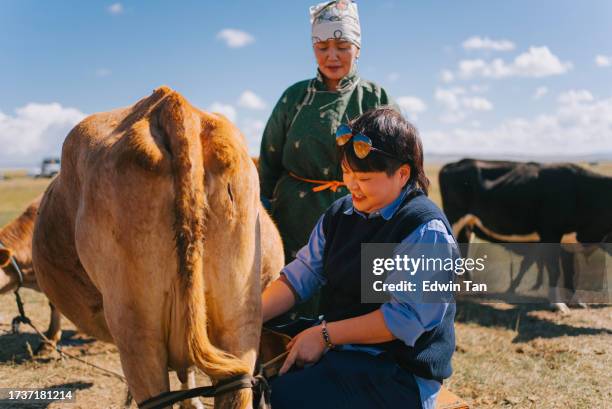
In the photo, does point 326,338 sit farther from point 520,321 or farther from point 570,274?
point 570,274

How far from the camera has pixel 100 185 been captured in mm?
1637

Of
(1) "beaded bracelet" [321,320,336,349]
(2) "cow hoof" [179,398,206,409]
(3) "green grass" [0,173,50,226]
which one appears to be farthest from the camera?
(3) "green grass" [0,173,50,226]

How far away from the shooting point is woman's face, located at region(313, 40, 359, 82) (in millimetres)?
2939

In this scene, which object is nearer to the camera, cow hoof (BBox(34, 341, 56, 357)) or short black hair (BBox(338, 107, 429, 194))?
short black hair (BBox(338, 107, 429, 194))

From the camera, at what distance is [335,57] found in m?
2.95

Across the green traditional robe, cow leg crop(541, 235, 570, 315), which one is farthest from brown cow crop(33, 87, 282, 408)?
cow leg crop(541, 235, 570, 315)

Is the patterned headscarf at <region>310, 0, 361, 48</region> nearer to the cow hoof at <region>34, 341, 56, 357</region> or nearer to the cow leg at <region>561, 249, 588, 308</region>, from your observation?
the cow hoof at <region>34, 341, 56, 357</region>

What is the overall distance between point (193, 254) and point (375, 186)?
2.55 ft

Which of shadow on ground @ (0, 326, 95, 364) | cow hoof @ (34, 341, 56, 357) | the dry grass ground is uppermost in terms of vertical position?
cow hoof @ (34, 341, 56, 357)

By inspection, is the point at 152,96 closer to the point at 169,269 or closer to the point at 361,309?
the point at 169,269

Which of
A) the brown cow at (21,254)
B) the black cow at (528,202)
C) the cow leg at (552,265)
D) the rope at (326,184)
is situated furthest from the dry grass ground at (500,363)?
the rope at (326,184)

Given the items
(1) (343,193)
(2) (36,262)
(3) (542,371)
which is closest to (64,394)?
(2) (36,262)

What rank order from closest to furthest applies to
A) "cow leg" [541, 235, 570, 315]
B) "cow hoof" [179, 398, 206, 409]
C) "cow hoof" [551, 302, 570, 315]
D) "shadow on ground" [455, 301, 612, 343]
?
"cow hoof" [179, 398, 206, 409], "shadow on ground" [455, 301, 612, 343], "cow hoof" [551, 302, 570, 315], "cow leg" [541, 235, 570, 315]

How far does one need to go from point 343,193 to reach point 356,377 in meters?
1.44
